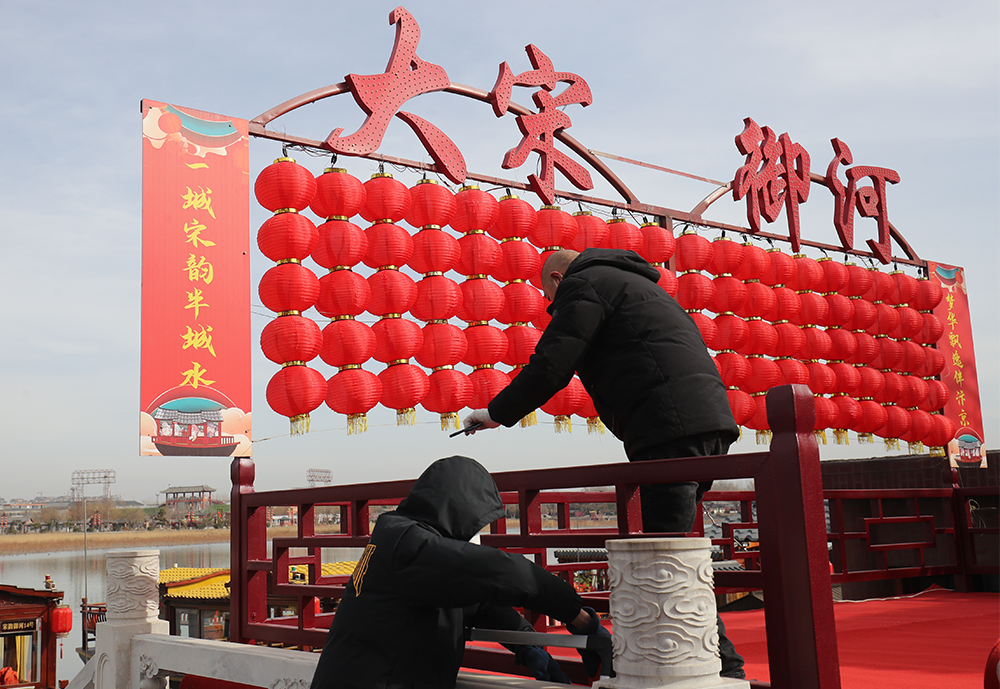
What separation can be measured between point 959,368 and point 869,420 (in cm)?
203

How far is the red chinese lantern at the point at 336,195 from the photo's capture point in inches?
225

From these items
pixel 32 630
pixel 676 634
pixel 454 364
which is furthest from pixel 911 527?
pixel 32 630

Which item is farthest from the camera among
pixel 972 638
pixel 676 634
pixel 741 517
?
pixel 741 517

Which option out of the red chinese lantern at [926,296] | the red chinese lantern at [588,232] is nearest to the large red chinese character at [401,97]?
the red chinese lantern at [588,232]

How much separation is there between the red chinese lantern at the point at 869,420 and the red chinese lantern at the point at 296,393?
5640 mm

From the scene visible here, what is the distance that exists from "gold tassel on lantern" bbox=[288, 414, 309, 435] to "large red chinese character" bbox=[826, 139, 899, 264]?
6.07 meters

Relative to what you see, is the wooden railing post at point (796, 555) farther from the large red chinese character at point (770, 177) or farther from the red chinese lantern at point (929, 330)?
the red chinese lantern at point (929, 330)

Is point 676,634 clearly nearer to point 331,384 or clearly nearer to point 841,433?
point 331,384

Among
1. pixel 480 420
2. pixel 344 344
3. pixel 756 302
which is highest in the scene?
pixel 756 302

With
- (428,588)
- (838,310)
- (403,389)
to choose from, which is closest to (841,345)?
(838,310)

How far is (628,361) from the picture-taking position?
2.28 meters

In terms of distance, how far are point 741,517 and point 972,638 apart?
69.7 inches

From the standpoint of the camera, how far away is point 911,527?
7.37 m

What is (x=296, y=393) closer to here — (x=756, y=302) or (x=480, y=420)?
(x=480, y=420)
